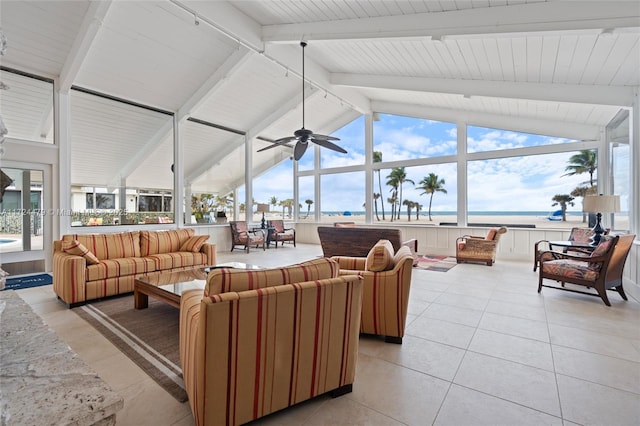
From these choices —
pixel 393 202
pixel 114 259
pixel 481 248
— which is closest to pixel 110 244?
pixel 114 259

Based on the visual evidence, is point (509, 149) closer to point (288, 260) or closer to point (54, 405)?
point (288, 260)

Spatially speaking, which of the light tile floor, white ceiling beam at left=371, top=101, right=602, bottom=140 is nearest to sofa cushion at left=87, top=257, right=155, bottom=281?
the light tile floor

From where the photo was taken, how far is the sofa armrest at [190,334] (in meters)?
1.50

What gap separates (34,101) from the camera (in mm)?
5125

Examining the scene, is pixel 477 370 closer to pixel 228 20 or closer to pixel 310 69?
pixel 228 20

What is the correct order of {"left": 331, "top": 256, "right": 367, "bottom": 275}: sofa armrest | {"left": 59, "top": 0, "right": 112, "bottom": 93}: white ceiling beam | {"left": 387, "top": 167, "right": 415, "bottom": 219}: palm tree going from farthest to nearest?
1. {"left": 387, "top": 167, "right": 415, "bottom": 219}: palm tree
2. {"left": 59, "top": 0, "right": 112, "bottom": 93}: white ceiling beam
3. {"left": 331, "top": 256, "right": 367, "bottom": 275}: sofa armrest

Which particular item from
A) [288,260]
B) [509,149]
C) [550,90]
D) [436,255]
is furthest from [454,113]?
[288,260]

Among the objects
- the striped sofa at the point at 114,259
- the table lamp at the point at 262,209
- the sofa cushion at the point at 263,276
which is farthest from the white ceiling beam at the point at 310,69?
the sofa cushion at the point at 263,276

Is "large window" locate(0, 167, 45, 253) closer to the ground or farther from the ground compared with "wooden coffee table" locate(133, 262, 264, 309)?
farther from the ground

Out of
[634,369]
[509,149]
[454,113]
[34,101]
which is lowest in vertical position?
[634,369]

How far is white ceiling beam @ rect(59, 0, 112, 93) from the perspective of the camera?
397cm

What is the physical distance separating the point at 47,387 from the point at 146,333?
6.37 feet

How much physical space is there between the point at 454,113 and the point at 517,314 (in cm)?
557

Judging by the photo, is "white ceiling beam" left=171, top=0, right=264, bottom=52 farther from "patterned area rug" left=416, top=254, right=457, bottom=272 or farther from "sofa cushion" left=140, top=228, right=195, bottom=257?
"patterned area rug" left=416, top=254, right=457, bottom=272
